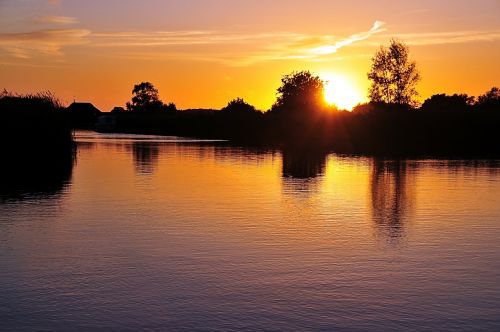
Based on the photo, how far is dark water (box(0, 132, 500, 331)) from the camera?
25.4ft

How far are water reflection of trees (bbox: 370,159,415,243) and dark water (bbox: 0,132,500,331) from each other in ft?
0.23

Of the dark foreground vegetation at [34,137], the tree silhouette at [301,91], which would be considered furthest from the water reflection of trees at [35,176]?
the tree silhouette at [301,91]

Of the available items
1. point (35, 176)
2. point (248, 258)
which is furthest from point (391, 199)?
point (35, 176)

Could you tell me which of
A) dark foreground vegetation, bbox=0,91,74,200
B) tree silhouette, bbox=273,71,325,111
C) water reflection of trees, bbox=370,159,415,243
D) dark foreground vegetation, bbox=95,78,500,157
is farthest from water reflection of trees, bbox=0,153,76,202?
tree silhouette, bbox=273,71,325,111

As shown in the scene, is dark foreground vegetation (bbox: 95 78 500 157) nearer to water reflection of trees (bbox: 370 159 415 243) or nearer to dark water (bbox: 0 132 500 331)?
water reflection of trees (bbox: 370 159 415 243)

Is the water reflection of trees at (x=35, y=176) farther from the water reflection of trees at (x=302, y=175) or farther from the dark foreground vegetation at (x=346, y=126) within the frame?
the water reflection of trees at (x=302, y=175)

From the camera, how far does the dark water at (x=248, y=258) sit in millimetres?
7746

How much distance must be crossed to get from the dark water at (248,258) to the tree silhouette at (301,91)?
110 meters

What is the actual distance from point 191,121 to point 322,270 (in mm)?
96532

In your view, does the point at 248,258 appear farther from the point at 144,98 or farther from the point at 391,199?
the point at 144,98

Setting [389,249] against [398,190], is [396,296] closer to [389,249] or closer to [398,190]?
[389,249]

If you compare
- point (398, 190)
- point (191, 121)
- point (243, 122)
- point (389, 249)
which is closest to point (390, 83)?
point (243, 122)

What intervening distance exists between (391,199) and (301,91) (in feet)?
374

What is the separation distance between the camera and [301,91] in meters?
132
